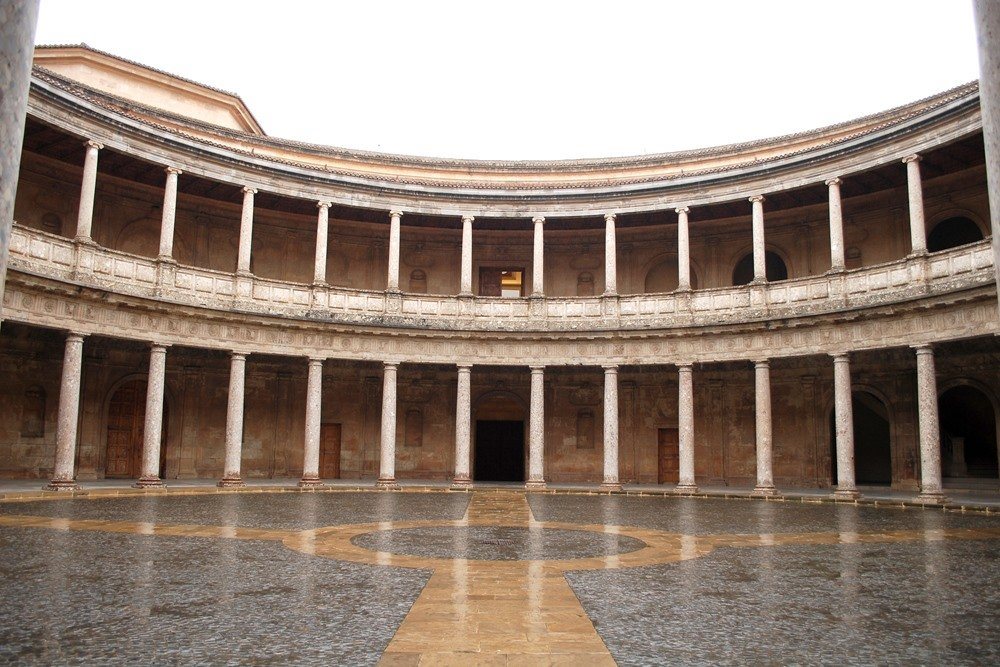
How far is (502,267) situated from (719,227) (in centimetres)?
833

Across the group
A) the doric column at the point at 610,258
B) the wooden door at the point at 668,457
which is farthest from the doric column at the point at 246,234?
the wooden door at the point at 668,457

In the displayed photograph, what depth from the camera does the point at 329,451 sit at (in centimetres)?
2831

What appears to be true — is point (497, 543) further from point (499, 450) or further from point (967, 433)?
point (967, 433)

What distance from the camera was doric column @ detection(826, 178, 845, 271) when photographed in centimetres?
2275

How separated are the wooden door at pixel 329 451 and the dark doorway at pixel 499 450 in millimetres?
5319

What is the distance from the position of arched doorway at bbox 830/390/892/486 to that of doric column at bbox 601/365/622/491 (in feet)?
24.8

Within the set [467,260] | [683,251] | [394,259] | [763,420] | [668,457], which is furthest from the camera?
[668,457]

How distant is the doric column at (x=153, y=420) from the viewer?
21.4 m

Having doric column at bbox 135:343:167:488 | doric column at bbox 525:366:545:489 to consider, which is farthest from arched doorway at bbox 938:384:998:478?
doric column at bbox 135:343:167:488

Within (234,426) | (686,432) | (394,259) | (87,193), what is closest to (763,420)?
(686,432)

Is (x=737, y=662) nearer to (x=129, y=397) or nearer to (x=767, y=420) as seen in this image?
(x=767, y=420)

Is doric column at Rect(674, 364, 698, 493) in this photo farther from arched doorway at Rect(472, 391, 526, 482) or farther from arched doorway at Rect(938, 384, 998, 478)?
arched doorway at Rect(938, 384, 998, 478)

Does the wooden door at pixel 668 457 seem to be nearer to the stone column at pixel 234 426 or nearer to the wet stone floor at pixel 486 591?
the wet stone floor at pixel 486 591

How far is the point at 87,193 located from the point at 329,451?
12.1 metres
